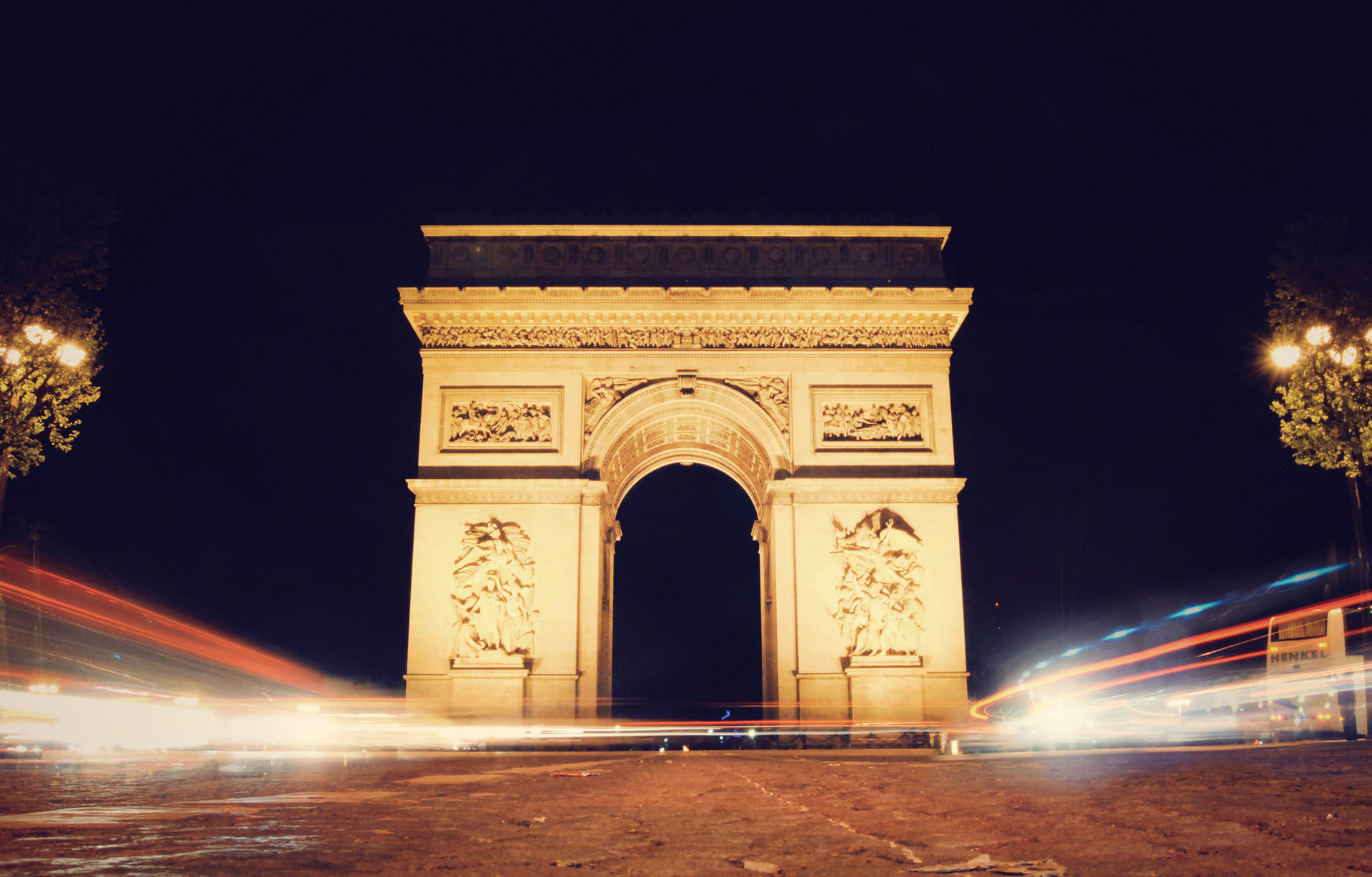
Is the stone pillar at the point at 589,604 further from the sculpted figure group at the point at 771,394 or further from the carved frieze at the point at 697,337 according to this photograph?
the sculpted figure group at the point at 771,394

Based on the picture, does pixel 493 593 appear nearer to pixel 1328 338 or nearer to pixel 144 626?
pixel 1328 338

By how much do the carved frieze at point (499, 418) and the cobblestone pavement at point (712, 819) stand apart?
11437 mm

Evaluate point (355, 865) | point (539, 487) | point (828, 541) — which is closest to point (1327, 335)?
point (828, 541)

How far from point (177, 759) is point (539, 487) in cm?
960

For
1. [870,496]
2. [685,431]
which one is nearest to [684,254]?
[685,431]

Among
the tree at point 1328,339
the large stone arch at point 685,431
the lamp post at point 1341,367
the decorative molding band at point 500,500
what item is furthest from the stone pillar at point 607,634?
the tree at point 1328,339

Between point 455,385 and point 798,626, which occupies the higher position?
point 455,385

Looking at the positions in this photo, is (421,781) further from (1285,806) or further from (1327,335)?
(1327,335)

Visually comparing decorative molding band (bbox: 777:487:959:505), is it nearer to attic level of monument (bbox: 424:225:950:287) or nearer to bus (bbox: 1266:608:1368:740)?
attic level of monument (bbox: 424:225:950:287)

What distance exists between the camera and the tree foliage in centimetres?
1936

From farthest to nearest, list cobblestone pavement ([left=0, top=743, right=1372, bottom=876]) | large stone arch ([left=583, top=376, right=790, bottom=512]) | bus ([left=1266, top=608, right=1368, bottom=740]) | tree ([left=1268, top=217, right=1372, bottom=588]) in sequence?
large stone arch ([left=583, top=376, right=790, bottom=512])
tree ([left=1268, top=217, right=1372, bottom=588])
bus ([left=1266, top=608, right=1368, bottom=740])
cobblestone pavement ([left=0, top=743, right=1372, bottom=876])

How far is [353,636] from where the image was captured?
3925 cm

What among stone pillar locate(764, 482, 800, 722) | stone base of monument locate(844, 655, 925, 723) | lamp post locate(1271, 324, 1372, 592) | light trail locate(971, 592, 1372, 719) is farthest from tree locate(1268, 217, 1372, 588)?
light trail locate(971, 592, 1372, 719)

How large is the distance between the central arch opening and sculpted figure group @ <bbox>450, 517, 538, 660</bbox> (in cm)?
2600
